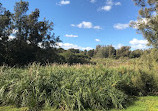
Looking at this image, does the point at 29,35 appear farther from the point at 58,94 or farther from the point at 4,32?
the point at 58,94

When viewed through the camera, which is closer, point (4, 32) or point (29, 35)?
point (4, 32)

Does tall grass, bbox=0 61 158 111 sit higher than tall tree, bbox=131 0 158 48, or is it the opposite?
tall tree, bbox=131 0 158 48

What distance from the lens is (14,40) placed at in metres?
12.9

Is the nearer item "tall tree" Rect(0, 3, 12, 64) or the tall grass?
the tall grass

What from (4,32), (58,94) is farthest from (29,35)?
(58,94)

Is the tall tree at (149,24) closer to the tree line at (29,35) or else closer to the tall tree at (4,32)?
the tree line at (29,35)

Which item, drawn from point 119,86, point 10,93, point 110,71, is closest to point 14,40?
point 10,93

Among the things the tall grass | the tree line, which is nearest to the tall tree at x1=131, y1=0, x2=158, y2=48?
the tree line

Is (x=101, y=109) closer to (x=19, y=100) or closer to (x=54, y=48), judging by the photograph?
(x=19, y=100)

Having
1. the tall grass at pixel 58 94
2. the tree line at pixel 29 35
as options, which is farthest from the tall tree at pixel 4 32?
the tall grass at pixel 58 94

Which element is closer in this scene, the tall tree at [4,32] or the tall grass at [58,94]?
the tall grass at [58,94]

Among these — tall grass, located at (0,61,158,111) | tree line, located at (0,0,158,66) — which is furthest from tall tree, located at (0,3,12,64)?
tall grass, located at (0,61,158,111)

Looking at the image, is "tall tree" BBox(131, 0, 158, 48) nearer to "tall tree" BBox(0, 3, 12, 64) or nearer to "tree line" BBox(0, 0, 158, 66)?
"tree line" BBox(0, 0, 158, 66)

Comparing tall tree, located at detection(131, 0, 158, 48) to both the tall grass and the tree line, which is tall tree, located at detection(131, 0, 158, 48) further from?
the tall grass
